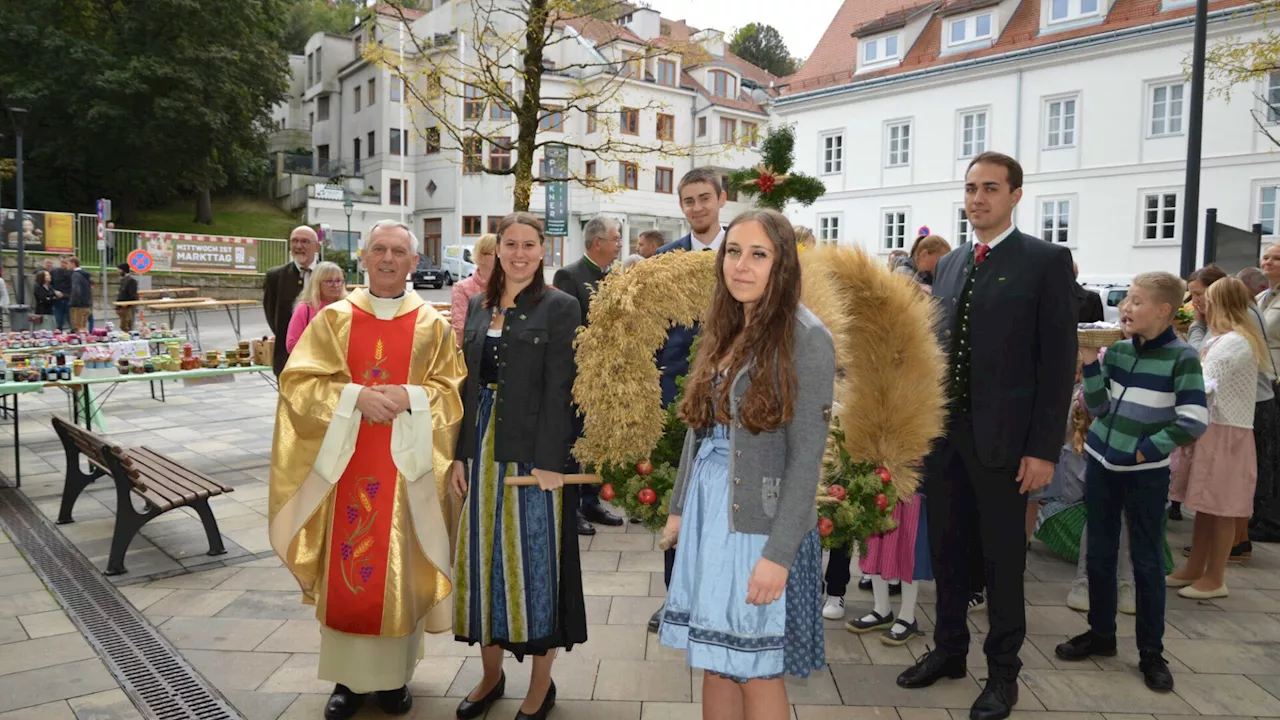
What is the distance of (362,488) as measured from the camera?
346 cm

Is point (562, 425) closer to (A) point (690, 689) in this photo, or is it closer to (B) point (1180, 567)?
(A) point (690, 689)

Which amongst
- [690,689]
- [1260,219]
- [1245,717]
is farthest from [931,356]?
[1260,219]

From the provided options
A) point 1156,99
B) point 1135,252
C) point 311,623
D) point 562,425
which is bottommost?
point 311,623

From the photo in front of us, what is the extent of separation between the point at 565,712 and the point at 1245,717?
109 inches

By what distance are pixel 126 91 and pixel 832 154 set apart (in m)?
27.2

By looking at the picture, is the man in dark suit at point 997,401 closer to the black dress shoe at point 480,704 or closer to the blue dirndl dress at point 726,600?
the blue dirndl dress at point 726,600

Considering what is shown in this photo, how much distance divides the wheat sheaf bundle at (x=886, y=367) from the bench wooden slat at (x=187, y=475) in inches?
155

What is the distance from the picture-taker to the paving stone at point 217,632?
422 cm

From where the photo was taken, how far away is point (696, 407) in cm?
252

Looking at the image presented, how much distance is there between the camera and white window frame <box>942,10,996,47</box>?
2933 cm

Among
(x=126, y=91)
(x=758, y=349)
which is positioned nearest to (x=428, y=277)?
(x=126, y=91)

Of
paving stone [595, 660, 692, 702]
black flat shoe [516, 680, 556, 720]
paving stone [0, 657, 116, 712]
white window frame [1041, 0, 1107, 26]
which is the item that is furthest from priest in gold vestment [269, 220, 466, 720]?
white window frame [1041, 0, 1107, 26]

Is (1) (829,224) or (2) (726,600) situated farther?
(1) (829,224)

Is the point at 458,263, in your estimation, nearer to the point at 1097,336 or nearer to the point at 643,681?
the point at 1097,336
